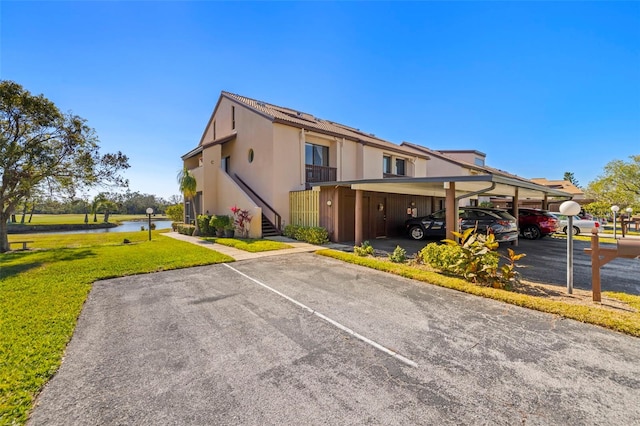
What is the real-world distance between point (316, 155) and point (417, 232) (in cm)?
736

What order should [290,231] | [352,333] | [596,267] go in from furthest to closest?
[290,231], [596,267], [352,333]

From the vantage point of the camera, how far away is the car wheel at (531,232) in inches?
535

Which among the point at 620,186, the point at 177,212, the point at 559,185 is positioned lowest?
the point at 177,212

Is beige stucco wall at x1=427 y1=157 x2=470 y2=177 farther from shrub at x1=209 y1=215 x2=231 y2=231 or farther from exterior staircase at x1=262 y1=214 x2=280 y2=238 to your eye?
shrub at x1=209 y1=215 x2=231 y2=231

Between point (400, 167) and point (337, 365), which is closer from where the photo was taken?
point (337, 365)

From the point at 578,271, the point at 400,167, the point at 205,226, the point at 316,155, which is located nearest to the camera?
the point at 578,271

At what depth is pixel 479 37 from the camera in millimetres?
10359

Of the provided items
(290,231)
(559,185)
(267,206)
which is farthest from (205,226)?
(559,185)

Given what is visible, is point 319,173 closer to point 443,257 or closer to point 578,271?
point 443,257

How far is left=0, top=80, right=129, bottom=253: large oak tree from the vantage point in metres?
12.4

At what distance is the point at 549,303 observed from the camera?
4398 millimetres

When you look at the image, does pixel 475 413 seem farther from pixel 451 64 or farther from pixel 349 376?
pixel 451 64

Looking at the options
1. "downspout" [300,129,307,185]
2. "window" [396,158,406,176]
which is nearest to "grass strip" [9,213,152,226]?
"downspout" [300,129,307,185]

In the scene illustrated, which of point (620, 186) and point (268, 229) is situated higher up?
point (620, 186)
